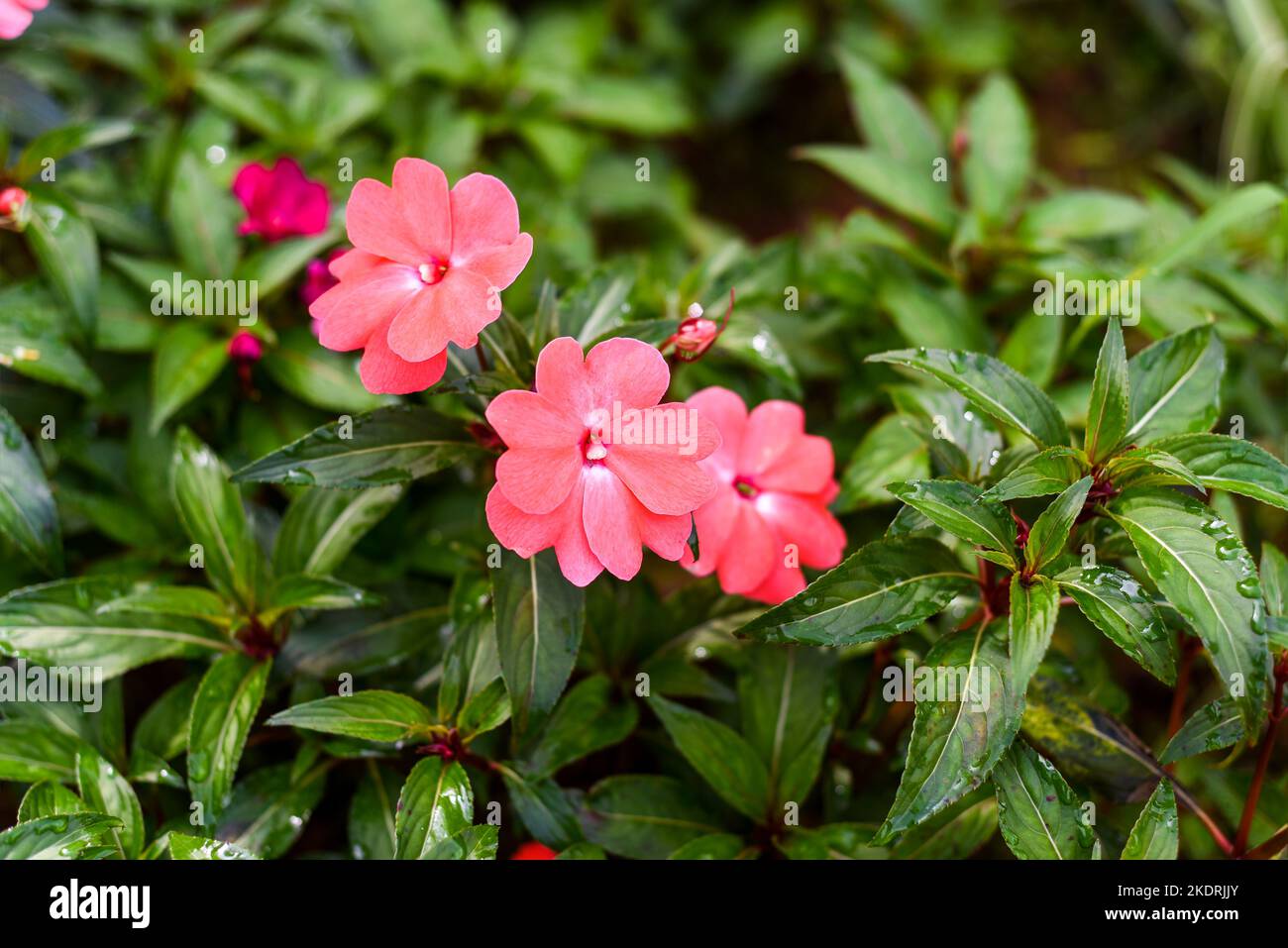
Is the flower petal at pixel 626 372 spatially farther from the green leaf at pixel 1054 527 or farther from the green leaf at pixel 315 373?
the green leaf at pixel 315 373

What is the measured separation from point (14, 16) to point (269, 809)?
1434mm

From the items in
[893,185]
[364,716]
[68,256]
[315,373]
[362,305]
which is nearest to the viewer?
[362,305]

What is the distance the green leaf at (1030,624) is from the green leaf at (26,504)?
5.38 ft

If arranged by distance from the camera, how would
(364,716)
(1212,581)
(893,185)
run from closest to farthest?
(1212,581) → (364,716) → (893,185)

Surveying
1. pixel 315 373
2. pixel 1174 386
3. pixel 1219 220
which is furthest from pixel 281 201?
pixel 1219 220

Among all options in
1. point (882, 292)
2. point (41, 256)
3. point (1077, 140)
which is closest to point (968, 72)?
point (1077, 140)

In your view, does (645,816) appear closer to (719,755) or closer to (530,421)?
(719,755)

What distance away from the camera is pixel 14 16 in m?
1.73

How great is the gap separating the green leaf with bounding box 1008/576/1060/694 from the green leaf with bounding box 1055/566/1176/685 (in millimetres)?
33

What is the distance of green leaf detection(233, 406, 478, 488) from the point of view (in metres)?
1.48

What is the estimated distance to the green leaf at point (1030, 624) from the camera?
1.37 meters

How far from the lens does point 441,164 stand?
8.55ft

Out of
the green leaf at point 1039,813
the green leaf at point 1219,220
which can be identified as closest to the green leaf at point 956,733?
the green leaf at point 1039,813
